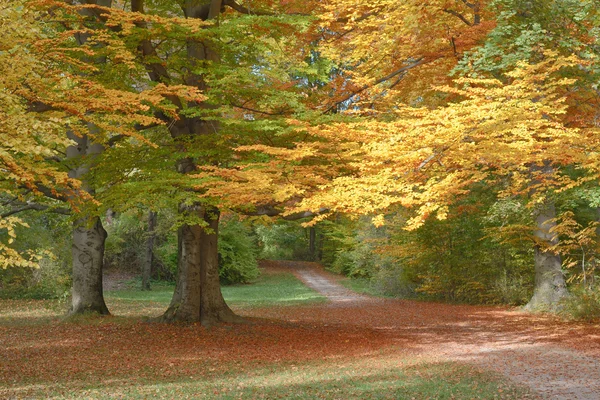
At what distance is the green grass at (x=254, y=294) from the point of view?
2364 cm

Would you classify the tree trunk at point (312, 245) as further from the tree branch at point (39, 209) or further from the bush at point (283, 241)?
the tree branch at point (39, 209)

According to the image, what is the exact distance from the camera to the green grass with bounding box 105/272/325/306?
23641 millimetres

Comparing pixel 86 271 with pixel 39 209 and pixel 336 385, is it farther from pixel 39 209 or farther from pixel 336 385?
pixel 336 385

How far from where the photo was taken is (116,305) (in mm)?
20750

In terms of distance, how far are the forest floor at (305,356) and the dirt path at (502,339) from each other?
3 centimetres

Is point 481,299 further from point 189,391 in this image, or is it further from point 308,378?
point 189,391

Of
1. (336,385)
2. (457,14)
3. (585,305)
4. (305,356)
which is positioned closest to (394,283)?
(585,305)

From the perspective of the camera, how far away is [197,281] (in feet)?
46.8

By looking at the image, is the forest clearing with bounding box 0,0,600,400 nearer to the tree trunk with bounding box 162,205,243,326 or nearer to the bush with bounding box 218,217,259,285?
the tree trunk with bounding box 162,205,243,326

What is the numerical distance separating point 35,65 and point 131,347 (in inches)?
253

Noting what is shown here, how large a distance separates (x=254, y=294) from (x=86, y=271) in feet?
42.1

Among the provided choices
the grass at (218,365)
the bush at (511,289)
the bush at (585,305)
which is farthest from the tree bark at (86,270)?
the bush at (511,289)

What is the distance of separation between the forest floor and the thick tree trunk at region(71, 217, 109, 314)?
63 cm

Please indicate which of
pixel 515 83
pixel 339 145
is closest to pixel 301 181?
pixel 339 145
